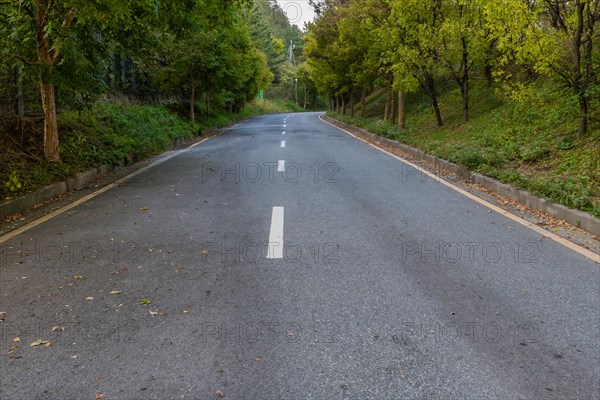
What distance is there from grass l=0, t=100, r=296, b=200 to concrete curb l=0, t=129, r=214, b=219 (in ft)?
0.43

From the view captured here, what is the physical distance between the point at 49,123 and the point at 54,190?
1675 mm

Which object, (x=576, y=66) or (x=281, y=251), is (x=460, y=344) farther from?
(x=576, y=66)

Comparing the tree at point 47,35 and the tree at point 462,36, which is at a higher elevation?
the tree at point 462,36

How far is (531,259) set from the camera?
4.76 m

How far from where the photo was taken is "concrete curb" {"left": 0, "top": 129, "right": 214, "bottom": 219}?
21.8 ft

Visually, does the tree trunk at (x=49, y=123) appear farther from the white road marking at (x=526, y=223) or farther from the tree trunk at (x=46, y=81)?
the white road marking at (x=526, y=223)

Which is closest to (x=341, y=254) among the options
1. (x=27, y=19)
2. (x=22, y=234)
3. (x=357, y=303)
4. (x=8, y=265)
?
(x=357, y=303)

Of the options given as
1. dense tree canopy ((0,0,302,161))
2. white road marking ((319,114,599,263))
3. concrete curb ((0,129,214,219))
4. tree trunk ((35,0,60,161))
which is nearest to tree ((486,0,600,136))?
white road marking ((319,114,599,263))

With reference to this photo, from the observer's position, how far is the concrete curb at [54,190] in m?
6.64

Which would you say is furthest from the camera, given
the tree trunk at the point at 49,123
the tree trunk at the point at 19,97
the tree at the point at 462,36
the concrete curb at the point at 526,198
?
the tree at the point at 462,36

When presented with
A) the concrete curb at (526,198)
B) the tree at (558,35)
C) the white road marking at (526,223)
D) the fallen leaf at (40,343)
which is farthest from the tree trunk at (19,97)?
the tree at (558,35)

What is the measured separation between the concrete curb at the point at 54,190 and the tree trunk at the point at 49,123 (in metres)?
0.65

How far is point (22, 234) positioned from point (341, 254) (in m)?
4.12

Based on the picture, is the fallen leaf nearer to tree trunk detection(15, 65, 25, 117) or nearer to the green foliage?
the green foliage
